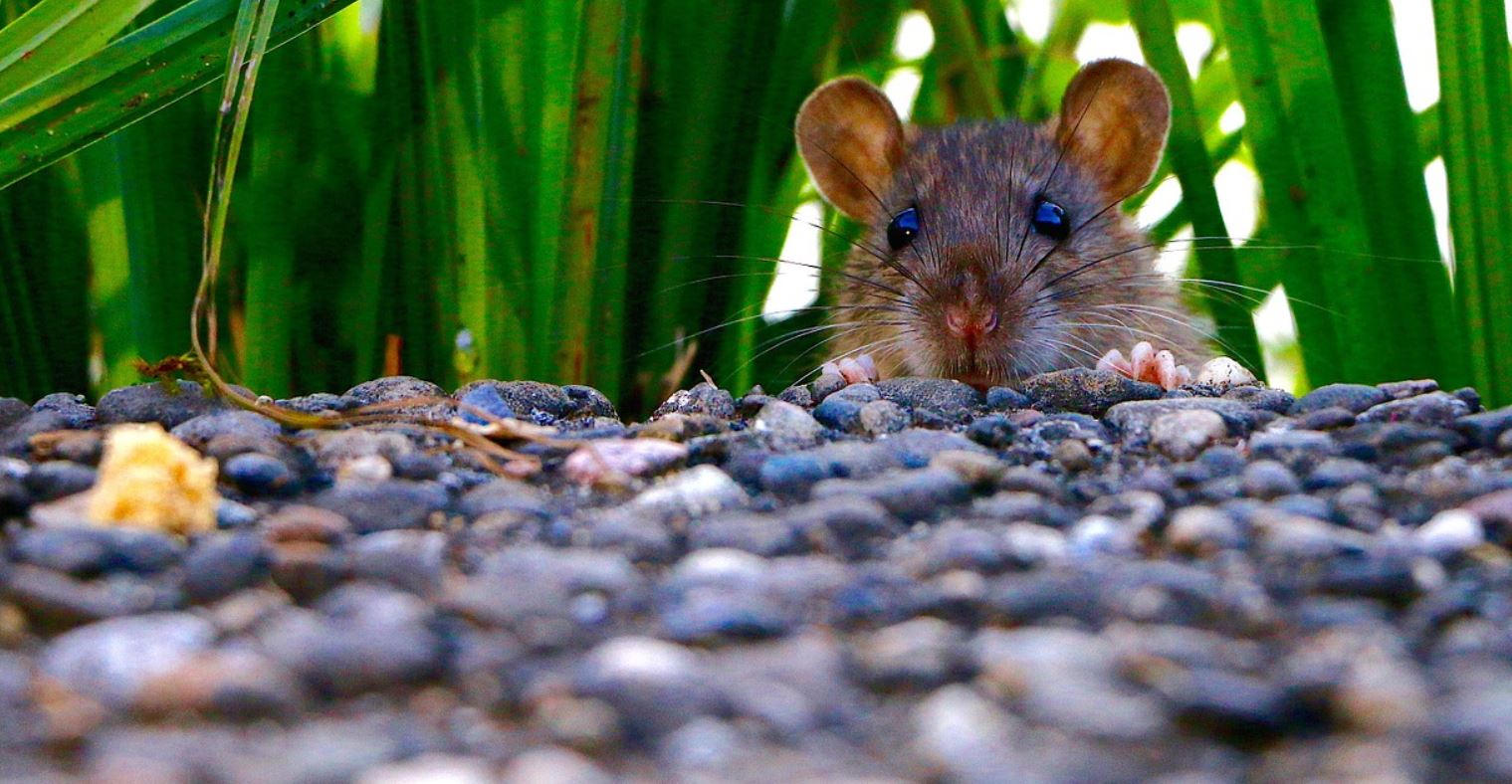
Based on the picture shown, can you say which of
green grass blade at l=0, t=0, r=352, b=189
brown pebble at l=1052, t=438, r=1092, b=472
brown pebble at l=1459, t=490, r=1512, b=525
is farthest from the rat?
green grass blade at l=0, t=0, r=352, b=189

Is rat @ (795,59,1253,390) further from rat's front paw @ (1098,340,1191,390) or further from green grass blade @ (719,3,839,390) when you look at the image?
green grass blade @ (719,3,839,390)

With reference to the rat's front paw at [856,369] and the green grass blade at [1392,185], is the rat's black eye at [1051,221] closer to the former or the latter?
the rat's front paw at [856,369]

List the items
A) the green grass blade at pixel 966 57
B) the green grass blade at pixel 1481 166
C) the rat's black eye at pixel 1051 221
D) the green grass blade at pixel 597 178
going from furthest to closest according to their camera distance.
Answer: the green grass blade at pixel 966 57 → the rat's black eye at pixel 1051 221 → the green grass blade at pixel 597 178 → the green grass blade at pixel 1481 166

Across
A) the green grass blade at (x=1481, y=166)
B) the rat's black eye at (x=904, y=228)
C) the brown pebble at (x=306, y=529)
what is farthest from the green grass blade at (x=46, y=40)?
the green grass blade at (x=1481, y=166)

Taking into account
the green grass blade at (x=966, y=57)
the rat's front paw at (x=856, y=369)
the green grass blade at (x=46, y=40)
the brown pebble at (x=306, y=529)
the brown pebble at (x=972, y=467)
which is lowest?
the brown pebble at (x=306, y=529)

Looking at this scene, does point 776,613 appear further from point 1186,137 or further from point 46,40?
point 1186,137

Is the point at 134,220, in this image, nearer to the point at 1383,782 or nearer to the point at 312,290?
the point at 312,290

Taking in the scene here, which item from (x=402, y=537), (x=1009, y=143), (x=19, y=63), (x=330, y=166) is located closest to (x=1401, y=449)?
(x=402, y=537)
